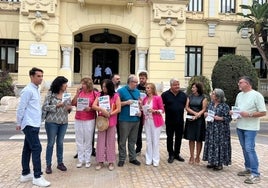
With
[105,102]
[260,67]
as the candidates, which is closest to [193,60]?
[260,67]

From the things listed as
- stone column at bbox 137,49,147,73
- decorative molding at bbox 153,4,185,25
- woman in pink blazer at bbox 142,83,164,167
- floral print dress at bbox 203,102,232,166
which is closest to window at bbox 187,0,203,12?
decorative molding at bbox 153,4,185,25

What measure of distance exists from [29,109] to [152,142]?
301cm

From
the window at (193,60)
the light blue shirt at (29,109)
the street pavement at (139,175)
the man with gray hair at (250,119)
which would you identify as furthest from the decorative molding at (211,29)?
the light blue shirt at (29,109)

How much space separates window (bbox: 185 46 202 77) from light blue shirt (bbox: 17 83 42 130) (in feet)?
80.4

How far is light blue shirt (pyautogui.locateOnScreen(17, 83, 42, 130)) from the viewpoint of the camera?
6.71m

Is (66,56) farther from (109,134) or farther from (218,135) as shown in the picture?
(218,135)

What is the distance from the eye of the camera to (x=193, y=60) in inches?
1212

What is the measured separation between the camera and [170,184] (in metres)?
7.08

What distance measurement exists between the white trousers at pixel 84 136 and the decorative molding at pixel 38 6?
18.6 meters

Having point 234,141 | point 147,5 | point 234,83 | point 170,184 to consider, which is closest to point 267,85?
point 234,83

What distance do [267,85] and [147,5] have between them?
11.9 meters

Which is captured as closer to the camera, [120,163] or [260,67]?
[120,163]

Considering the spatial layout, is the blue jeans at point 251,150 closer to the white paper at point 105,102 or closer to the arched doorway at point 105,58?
the white paper at point 105,102

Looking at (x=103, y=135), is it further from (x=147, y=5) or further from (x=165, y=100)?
(x=147, y=5)
